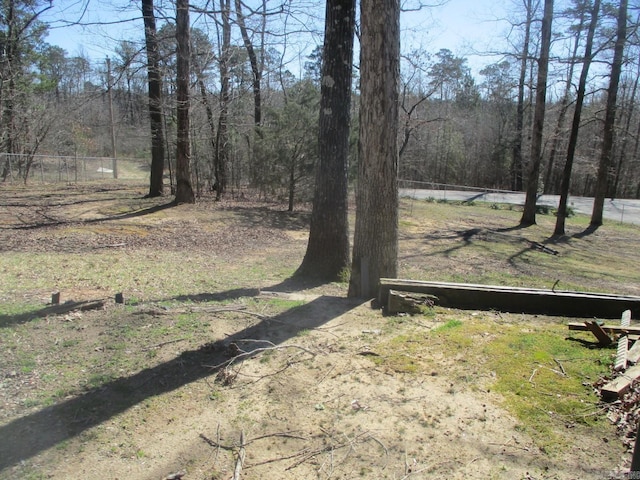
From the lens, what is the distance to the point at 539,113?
727 inches

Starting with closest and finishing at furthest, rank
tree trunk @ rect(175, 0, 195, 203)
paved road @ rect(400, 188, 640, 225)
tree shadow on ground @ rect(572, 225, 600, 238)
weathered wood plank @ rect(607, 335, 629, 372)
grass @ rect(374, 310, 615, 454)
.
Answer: grass @ rect(374, 310, 615, 454) → weathered wood plank @ rect(607, 335, 629, 372) → tree trunk @ rect(175, 0, 195, 203) → tree shadow on ground @ rect(572, 225, 600, 238) → paved road @ rect(400, 188, 640, 225)

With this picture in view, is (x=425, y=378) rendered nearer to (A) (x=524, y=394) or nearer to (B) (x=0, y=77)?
(A) (x=524, y=394)

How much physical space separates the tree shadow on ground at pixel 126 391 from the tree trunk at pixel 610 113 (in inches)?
668

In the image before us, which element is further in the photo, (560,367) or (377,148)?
(377,148)

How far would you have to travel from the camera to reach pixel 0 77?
67.0 ft

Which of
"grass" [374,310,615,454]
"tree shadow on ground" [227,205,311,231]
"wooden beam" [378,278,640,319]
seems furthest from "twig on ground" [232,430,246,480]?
"tree shadow on ground" [227,205,311,231]

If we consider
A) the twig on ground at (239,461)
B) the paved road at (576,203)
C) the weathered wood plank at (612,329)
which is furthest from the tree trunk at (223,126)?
the twig on ground at (239,461)

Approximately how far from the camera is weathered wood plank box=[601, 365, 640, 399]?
291 centimetres

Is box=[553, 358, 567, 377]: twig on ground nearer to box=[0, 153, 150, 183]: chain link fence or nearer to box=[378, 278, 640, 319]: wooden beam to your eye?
box=[378, 278, 640, 319]: wooden beam

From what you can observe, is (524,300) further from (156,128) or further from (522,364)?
(156,128)

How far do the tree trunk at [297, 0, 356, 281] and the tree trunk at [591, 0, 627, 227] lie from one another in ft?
44.4

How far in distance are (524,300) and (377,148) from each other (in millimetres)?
2442

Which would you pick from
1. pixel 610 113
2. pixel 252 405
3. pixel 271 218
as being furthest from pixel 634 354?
pixel 610 113

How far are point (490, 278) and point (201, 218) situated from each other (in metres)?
8.33
